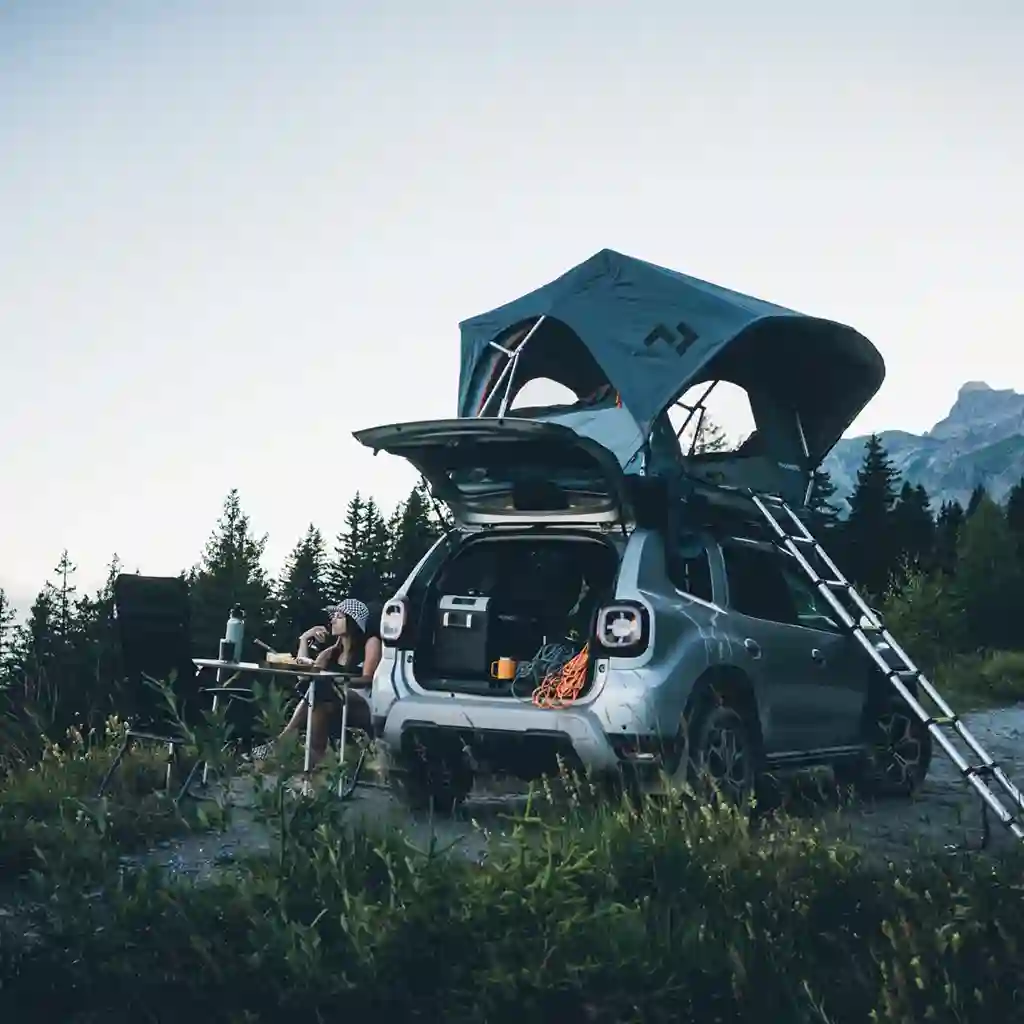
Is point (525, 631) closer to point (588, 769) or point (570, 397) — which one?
point (588, 769)

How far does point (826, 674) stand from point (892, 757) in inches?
52.5

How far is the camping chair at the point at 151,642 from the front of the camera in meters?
8.76

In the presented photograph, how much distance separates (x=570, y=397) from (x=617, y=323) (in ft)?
3.75

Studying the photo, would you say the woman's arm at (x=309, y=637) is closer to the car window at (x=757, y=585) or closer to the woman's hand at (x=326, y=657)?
the woman's hand at (x=326, y=657)

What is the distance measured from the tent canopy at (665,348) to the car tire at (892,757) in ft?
6.93

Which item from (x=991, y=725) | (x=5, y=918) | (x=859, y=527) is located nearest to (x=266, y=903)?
(x=5, y=918)

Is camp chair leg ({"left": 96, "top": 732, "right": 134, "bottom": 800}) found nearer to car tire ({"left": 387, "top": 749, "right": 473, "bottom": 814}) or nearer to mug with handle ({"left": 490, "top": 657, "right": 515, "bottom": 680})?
car tire ({"left": 387, "top": 749, "right": 473, "bottom": 814})

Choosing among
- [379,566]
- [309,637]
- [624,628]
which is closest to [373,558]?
[379,566]

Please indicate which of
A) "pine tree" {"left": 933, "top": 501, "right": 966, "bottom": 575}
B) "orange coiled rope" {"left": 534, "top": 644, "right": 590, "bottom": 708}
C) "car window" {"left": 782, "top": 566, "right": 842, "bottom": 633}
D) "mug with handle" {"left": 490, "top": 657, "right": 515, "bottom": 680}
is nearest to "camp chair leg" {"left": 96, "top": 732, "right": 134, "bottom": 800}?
"mug with handle" {"left": 490, "top": 657, "right": 515, "bottom": 680}

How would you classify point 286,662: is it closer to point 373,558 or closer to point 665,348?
point 665,348

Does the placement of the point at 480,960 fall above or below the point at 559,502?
below

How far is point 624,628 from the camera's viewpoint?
24.0ft

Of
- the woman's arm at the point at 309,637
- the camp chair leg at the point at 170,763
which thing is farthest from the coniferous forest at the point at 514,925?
the woman's arm at the point at 309,637

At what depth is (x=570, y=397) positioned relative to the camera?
10523mm
